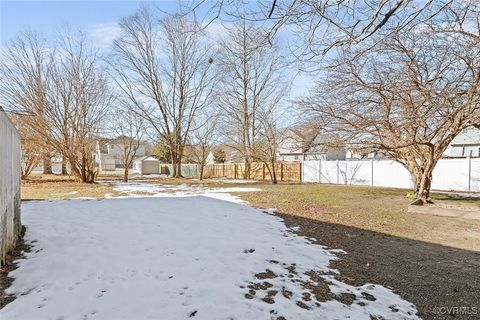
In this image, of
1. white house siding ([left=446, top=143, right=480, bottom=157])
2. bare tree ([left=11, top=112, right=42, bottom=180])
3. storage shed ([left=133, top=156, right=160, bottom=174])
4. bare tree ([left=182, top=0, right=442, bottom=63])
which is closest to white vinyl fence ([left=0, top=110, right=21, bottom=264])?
bare tree ([left=182, top=0, right=442, bottom=63])

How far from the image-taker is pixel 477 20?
617 cm

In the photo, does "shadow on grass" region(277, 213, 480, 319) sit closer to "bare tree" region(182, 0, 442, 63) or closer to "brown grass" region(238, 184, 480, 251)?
"brown grass" region(238, 184, 480, 251)

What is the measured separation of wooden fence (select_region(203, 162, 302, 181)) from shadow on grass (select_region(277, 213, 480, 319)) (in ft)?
56.4

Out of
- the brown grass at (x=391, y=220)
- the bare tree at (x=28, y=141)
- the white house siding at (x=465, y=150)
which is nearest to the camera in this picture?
the brown grass at (x=391, y=220)

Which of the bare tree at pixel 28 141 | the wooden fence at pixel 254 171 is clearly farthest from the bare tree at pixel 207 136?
the bare tree at pixel 28 141

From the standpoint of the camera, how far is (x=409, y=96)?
7.90 m

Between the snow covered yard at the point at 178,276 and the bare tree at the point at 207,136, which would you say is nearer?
the snow covered yard at the point at 178,276

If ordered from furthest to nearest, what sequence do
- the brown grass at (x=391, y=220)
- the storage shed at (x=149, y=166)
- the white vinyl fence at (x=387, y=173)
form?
the storage shed at (x=149, y=166) < the white vinyl fence at (x=387, y=173) < the brown grass at (x=391, y=220)

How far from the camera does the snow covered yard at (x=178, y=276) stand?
2678 mm

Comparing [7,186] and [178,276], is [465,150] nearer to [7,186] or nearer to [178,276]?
[178,276]

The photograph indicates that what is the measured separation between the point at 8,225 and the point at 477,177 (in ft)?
56.5

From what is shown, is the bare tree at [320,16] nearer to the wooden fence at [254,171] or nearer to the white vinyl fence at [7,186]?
the white vinyl fence at [7,186]

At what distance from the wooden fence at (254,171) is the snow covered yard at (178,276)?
1786 cm

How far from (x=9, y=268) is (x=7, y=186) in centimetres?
95
